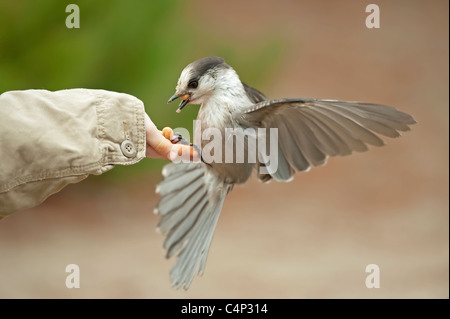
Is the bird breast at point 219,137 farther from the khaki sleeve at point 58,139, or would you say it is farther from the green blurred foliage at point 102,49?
the green blurred foliage at point 102,49

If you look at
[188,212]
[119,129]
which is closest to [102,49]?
[188,212]

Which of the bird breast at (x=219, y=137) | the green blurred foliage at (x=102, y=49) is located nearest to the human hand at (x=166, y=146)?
the bird breast at (x=219, y=137)

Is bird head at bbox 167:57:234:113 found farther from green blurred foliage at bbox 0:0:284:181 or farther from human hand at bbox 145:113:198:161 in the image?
green blurred foliage at bbox 0:0:284:181

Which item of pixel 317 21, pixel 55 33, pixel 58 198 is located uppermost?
pixel 317 21

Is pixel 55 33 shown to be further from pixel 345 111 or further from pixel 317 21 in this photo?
pixel 317 21

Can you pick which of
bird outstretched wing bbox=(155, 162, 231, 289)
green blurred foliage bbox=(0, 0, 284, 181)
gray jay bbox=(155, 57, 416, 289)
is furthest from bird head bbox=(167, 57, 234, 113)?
green blurred foliage bbox=(0, 0, 284, 181)

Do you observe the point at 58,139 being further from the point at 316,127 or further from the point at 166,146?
the point at 316,127

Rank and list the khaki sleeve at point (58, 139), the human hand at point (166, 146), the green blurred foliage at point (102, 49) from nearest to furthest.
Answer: the khaki sleeve at point (58, 139), the human hand at point (166, 146), the green blurred foliage at point (102, 49)

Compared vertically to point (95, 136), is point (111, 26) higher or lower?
higher

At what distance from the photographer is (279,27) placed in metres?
2.33

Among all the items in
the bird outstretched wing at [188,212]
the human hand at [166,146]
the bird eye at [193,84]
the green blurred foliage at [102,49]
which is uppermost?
the green blurred foliage at [102,49]

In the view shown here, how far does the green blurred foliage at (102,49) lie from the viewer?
140 cm

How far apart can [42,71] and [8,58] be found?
0.08 meters

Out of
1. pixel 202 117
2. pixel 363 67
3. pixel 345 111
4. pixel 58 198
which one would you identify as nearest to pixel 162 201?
pixel 202 117
